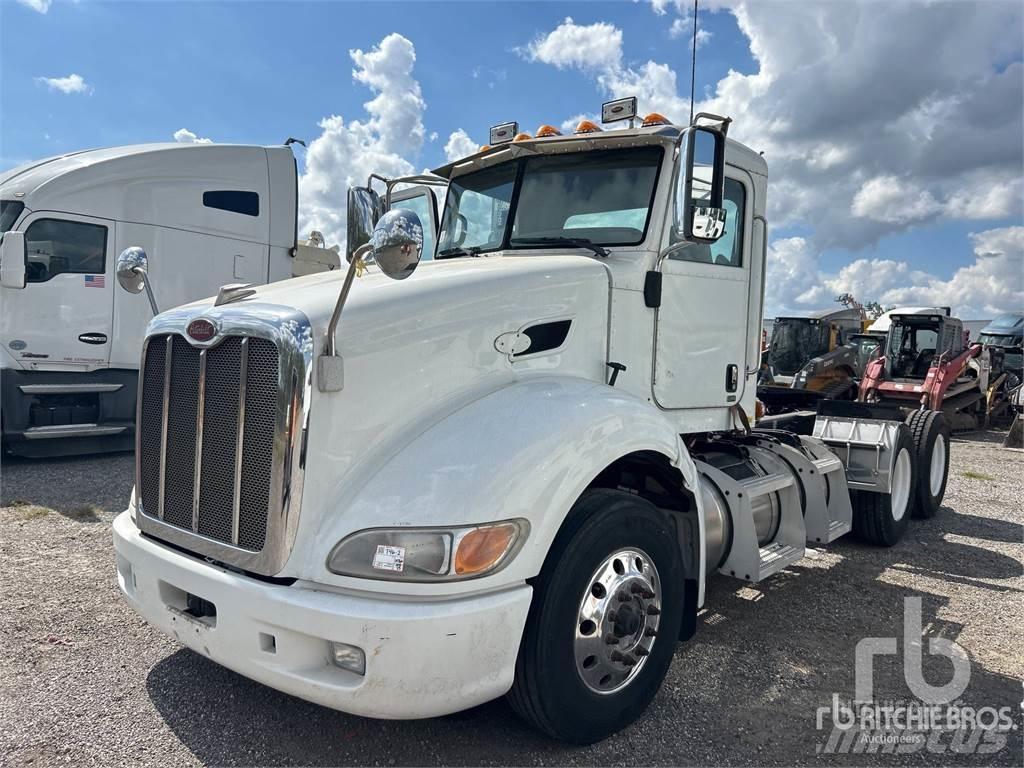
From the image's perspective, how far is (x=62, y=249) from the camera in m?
8.80

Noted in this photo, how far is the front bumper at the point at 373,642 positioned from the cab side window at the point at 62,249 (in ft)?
24.9

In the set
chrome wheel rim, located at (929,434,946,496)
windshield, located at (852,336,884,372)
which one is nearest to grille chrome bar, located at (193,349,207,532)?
chrome wheel rim, located at (929,434,946,496)

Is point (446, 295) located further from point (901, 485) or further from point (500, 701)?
point (901, 485)

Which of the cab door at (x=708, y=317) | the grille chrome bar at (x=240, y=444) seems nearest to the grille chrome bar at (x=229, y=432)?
the grille chrome bar at (x=240, y=444)

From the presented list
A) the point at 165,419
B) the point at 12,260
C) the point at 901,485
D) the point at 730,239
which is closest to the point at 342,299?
the point at 165,419

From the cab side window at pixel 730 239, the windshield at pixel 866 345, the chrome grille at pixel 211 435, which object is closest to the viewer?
the chrome grille at pixel 211 435

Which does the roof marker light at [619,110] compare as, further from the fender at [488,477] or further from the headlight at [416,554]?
the headlight at [416,554]

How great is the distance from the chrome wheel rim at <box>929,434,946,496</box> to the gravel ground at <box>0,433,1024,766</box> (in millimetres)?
1423

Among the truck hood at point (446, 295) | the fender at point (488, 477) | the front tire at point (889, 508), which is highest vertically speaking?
the truck hood at point (446, 295)

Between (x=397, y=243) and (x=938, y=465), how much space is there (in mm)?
6968

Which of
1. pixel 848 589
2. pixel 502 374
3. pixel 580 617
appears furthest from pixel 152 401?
pixel 848 589

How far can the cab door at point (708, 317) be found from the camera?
4.10 metres
